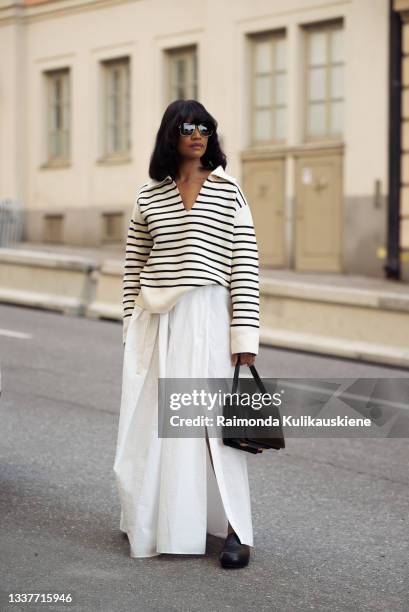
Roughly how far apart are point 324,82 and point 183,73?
3719 mm

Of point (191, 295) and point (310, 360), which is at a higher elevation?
point (191, 295)

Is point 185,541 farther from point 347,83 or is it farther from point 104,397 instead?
point 347,83

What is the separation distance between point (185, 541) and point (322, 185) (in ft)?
52.9

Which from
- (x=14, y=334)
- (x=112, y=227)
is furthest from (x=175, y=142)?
(x=112, y=227)

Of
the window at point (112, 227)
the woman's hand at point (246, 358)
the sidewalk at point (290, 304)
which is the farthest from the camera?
the window at point (112, 227)

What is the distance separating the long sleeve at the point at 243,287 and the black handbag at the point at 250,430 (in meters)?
0.13

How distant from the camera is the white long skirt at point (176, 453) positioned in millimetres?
4965

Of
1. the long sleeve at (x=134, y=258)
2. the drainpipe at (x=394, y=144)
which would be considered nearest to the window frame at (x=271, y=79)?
the drainpipe at (x=394, y=144)

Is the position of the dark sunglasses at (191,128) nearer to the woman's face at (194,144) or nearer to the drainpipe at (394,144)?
the woman's face at (194,144)

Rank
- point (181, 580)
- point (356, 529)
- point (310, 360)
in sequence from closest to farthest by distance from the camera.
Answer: point (181, 580), point (356, 529), point (310, 360)

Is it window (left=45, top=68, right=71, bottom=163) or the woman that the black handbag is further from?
window (left=45, top=68, right=71, bottom=163)

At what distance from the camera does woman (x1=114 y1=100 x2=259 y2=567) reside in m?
4.98

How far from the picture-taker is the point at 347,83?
65.7 ft

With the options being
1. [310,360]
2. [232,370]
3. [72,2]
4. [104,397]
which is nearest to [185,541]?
[232,370]
